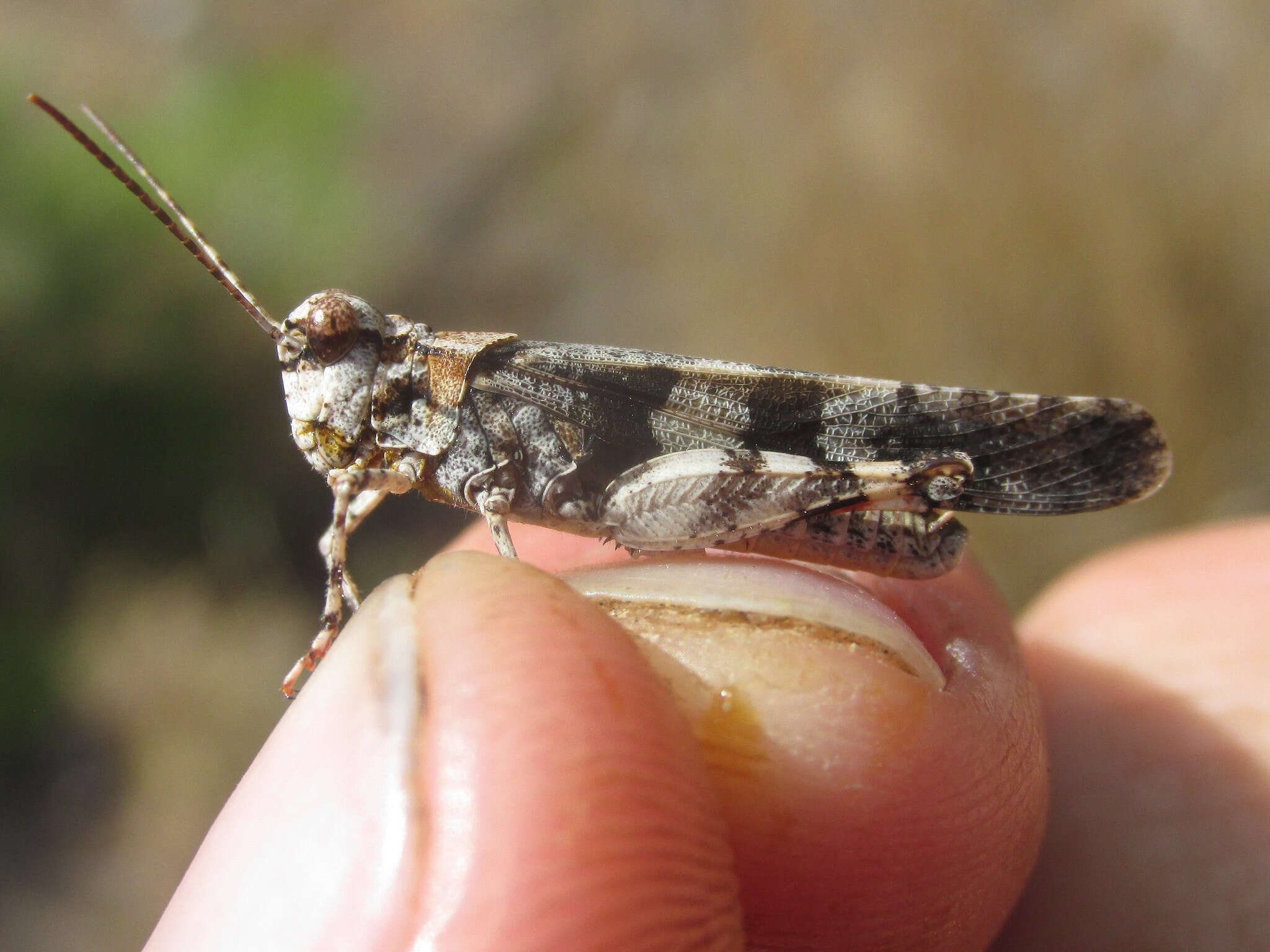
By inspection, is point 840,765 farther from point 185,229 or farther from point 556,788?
point 185,229

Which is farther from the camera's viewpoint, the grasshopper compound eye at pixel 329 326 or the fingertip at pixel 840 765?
the grasshopper compound eye at pixel 329 326

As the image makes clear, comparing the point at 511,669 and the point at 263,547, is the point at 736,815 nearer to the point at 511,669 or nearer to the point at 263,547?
the point at 511,669

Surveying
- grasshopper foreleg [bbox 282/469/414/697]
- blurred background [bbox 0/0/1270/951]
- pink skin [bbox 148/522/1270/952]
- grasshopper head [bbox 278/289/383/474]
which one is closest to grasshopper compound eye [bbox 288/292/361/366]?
grasshopper head [bbox 278/289/383/474]

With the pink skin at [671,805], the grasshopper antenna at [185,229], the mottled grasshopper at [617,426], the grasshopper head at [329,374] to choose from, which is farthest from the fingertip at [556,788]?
the grasshopper antenna at [185,229]

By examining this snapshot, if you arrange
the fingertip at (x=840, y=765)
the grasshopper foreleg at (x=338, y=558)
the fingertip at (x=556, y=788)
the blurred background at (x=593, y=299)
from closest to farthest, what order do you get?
the fingertip at (x=556, y=788)
the fingertip at (x=840, y=765)
the grasshopper foreleg at (x=338, y=558)
the blurred background at (x=593, y=299)

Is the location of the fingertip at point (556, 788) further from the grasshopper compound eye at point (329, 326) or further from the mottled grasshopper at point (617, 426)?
the grasshopper compound eye at point (329, 326)

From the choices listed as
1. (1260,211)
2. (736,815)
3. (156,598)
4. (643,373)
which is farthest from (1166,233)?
(156,598)
